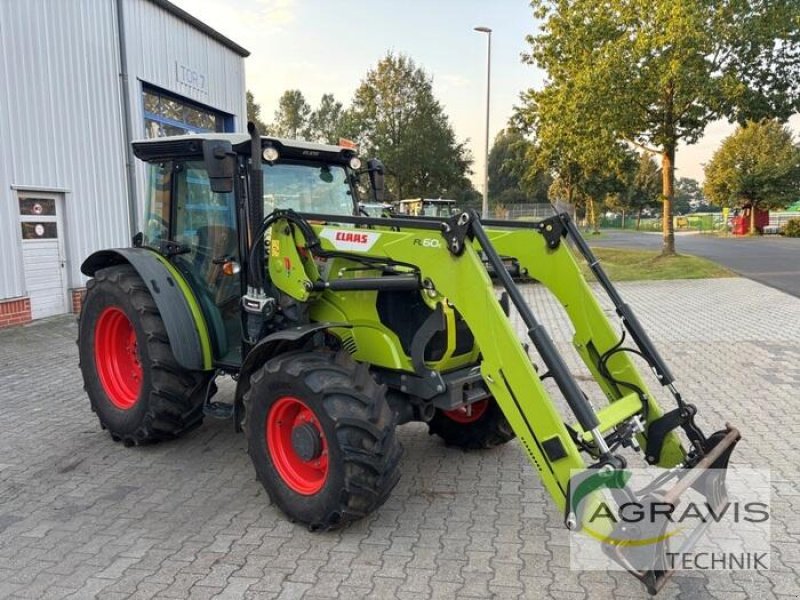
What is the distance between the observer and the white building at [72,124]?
31.5 ft

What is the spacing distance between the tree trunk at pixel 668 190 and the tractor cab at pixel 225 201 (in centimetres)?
1512

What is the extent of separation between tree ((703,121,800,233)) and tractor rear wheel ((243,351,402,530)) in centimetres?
3745

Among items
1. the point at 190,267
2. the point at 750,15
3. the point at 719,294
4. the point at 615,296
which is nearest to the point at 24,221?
the point at 190,267

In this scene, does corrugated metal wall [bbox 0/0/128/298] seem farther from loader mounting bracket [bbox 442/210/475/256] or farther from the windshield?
loader mounting bracket [bbox 442/210/475/256]

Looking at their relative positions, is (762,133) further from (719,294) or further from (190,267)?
(190,267)

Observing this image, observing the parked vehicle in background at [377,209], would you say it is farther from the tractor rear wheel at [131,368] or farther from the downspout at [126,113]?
the downspout at [126,113]

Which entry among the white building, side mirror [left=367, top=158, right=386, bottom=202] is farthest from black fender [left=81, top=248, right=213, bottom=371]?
the white building

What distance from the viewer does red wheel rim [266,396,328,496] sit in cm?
351

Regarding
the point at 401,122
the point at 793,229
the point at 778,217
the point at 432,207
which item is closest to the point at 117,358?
the point at 432,207

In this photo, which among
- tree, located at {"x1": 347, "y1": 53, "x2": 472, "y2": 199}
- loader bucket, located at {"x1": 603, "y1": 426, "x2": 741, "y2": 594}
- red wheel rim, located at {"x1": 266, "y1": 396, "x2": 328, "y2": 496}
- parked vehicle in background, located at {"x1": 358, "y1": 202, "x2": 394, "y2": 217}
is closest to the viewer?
loader bucket, located at {"x1": 603, "y1": 426, "x2": 741, "y2": 594}

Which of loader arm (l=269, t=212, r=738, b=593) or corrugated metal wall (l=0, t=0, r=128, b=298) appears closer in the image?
loader arm (l=269, t=212, r=738, b=593)

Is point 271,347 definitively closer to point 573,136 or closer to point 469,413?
point 469,413

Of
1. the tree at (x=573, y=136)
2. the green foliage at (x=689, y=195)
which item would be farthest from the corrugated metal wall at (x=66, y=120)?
the green foliage at (x=689, y=195)

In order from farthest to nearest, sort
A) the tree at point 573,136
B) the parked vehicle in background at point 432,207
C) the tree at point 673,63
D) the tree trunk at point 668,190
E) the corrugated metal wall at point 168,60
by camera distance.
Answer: the parked vehicle in background at point 432,207 → the tree trunk at point 668,190 → the tree at point 573,136 → the tree at point 673,63 → the corrugated metal wall at point 168,60
